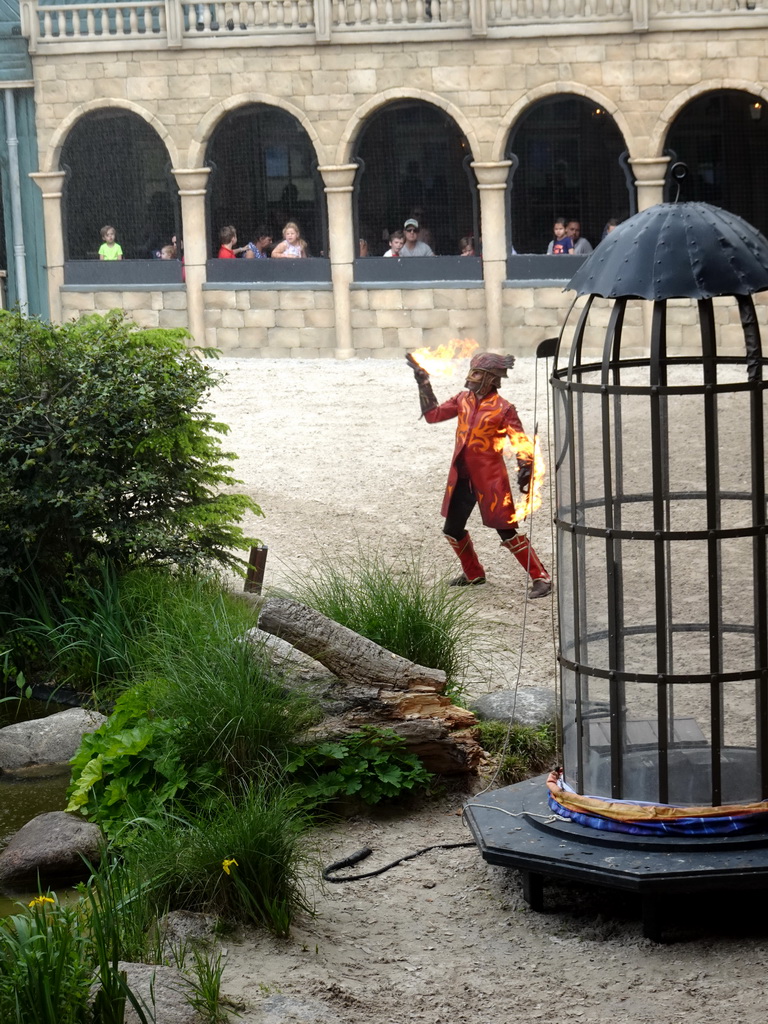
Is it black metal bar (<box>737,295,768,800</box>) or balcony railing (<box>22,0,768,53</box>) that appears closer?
black metal bar (<box>737,295,768,800</box>)

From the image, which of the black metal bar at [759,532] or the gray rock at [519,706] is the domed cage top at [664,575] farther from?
the gray rock at [519,706]

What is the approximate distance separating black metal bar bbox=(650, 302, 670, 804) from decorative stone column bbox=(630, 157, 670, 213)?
45.7 ft

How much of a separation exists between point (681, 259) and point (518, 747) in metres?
2.55

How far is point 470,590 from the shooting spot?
31.7ft

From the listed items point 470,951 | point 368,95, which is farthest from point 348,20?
point 470,951

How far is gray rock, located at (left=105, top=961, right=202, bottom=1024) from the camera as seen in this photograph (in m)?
4.08

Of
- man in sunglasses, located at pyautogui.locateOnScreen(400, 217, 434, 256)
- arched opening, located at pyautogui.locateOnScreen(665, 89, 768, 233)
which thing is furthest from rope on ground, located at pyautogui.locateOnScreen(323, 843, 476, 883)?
arched opening, located at pyautogui.locateOnScreen(665, 89, 768, 233)

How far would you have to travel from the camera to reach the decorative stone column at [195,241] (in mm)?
19469

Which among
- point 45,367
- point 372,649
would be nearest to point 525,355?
point 45,367

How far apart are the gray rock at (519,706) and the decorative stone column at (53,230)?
1408cm

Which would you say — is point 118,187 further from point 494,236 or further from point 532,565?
point 532,565

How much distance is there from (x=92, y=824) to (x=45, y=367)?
10.9 feet

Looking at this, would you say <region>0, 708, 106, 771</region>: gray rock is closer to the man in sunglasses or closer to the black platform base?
the black platform base

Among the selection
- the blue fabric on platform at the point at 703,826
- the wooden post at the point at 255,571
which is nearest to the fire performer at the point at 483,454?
the wooden post at the point at 255,571
